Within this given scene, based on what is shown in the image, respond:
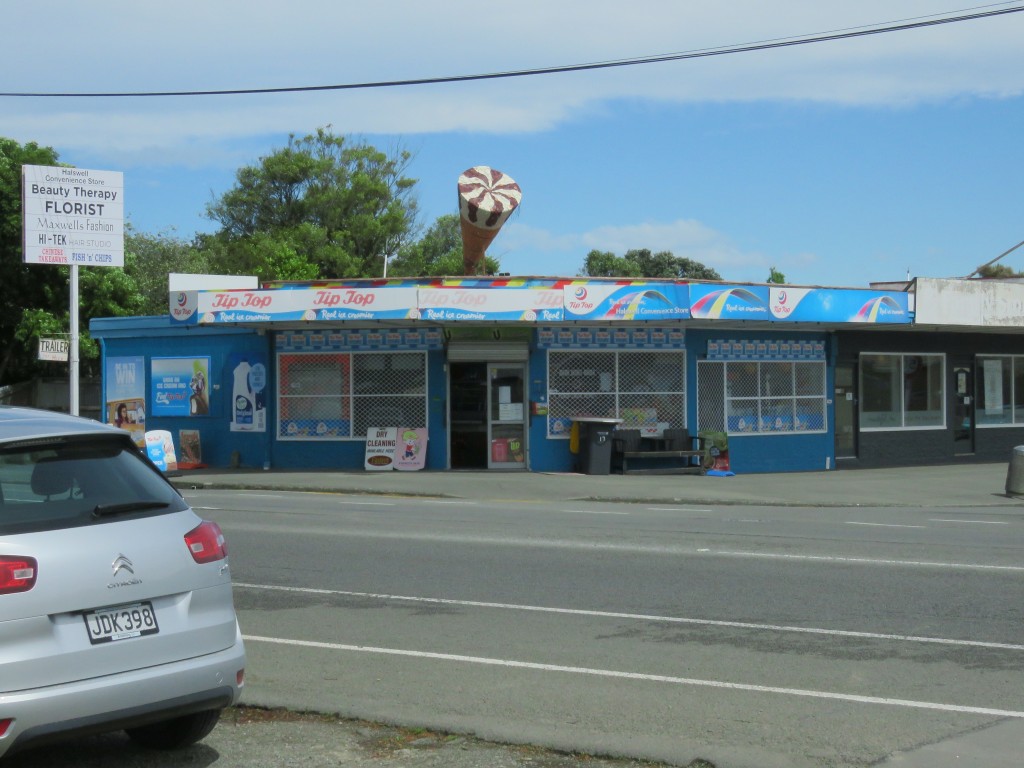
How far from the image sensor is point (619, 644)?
8250 millimetres

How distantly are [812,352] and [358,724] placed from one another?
22.7 m

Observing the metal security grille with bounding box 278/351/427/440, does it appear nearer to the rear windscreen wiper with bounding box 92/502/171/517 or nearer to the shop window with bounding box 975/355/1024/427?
the shop window with bounding box 975/355/1024/427

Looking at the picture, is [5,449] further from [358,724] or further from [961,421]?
[961,421]

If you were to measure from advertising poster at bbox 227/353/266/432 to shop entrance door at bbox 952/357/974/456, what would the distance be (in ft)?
56.9

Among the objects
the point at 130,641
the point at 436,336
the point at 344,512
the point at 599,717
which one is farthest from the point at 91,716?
the point at 436,336

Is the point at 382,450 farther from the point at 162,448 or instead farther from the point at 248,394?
the point at 162,448

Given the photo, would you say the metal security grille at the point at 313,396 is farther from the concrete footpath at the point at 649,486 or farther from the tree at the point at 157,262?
the tree at the point at 157,262

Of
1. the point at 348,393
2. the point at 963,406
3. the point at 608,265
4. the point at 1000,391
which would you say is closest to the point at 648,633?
the point at 348,393

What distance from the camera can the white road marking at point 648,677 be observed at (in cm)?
664

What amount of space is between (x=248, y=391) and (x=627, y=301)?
8.68 metres

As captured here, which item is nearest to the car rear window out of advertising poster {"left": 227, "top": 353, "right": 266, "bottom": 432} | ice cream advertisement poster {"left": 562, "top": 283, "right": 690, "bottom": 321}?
ice cream advertisement poster {"left": 562, "top": 283, "right": 690, "bottom": 321}

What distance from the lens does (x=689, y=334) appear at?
1019 inches

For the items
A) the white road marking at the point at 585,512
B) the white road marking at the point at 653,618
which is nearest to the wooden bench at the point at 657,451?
the white road marking at the point at 585,512

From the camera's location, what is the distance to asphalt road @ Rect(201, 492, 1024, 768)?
6.41 m
